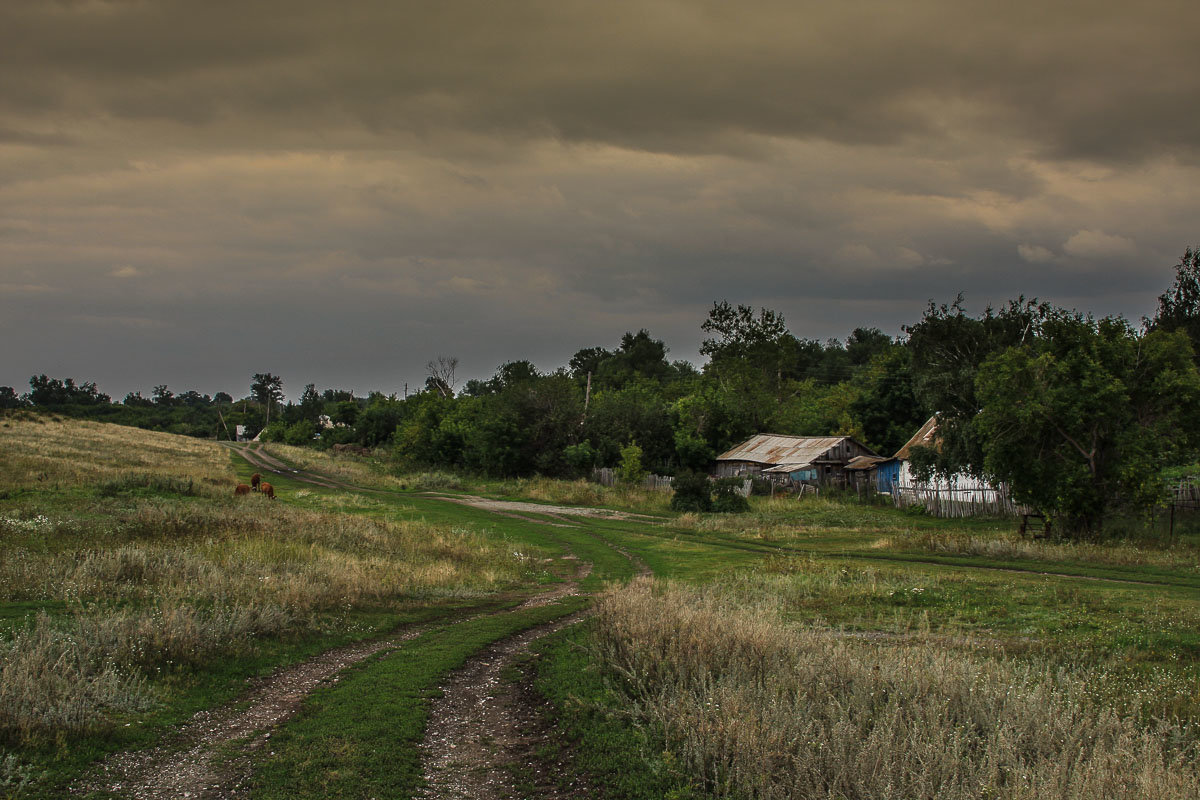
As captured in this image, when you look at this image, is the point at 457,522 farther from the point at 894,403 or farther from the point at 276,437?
the point at 276,437

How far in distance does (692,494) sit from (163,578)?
33368 millimetres

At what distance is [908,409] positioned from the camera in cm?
6712

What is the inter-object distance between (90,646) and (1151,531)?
117 ft

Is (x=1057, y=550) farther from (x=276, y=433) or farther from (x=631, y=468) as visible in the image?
(x=276, y=433)

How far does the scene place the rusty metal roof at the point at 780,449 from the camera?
56.8 meters

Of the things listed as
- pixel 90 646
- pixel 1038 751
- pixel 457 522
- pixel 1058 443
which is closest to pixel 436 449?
pixel 457 522

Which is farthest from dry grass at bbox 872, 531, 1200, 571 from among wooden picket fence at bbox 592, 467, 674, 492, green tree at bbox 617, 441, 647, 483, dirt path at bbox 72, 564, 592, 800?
green tree at bbox 617, 441, 647, 483

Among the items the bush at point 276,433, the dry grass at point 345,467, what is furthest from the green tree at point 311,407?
the dry grass at point 345,467

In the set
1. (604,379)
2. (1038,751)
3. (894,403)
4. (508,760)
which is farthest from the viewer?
(604,379)

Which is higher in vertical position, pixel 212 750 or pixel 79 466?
pixel 79 466

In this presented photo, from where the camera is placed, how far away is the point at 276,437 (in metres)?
140

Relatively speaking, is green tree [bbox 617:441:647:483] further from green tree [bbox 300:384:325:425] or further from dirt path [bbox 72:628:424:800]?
green tree [bbox 300:384:325:425]

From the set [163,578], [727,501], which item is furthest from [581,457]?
[163,578]

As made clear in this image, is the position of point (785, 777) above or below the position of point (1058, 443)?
below
